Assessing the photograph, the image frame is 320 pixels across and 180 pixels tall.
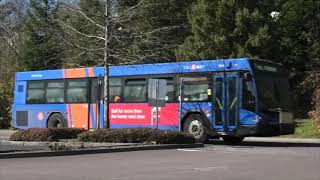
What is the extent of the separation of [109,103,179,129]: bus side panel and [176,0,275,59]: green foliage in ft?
33.4

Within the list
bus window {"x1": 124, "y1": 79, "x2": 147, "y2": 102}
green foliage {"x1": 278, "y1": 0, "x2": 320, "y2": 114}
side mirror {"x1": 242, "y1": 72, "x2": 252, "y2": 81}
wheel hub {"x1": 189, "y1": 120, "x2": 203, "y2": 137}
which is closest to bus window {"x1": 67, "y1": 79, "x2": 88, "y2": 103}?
bus window {"x1": 124, "y1": 79, "x2": 147, "y2": 102}

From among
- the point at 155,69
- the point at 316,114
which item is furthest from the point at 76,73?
the point at 316,114

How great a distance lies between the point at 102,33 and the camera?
28734 mm

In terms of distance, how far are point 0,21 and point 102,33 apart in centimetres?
3387

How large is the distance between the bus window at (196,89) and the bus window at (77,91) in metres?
5.82

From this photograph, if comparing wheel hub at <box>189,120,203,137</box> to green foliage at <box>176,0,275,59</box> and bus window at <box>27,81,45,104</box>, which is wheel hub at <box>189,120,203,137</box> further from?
green foliage at <box>176,0,275,59</box>

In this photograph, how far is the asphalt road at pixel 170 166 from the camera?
13.0 metres

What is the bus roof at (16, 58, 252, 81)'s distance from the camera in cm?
2367


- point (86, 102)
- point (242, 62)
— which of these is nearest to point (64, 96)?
point (86, 102)

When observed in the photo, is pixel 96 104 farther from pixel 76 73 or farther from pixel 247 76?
pixel 247 76

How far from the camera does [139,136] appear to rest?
2239cm

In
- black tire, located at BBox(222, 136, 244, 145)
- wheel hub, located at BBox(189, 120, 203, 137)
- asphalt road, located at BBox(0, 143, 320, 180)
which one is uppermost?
Result: wheel hub, located at BBox(189, 120, 203, 137)

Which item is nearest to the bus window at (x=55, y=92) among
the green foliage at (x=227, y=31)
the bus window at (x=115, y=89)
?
the bus window at (x=115, y=89)

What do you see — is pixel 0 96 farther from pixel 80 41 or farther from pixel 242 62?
pixel 242 62
